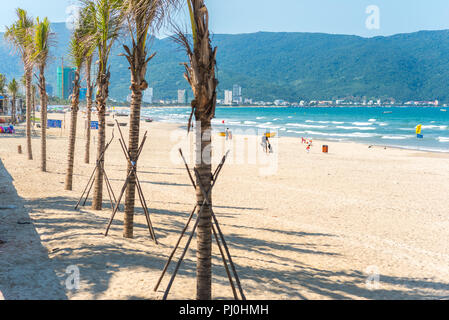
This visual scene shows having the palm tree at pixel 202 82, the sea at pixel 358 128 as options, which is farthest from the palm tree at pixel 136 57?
the sea at pixel 358 128

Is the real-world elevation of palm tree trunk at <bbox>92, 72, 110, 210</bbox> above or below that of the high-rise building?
below

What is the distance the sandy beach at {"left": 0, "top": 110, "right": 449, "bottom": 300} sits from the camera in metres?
6.72

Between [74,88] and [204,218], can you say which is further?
[74,88]

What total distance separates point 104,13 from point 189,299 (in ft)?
24.5

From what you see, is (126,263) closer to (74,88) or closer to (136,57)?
(136,57)

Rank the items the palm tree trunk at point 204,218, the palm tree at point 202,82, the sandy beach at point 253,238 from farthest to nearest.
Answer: the sandy beach at point 253,238 → the palm tree trunk at point 204,218 → the palm tree at point 202,82

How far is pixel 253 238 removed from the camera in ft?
33.3

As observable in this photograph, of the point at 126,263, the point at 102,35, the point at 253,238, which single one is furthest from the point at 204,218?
the point at 102,35

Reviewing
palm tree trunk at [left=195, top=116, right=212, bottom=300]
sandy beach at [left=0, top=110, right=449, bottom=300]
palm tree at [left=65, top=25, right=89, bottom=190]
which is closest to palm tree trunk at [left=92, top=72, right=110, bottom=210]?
sandy beach at [left=0, top=110, right=449, bottom=300]

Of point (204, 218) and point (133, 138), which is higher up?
point (133, 138)

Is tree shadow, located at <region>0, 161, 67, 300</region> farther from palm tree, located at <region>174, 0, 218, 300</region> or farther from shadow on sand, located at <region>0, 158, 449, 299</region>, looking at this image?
palm tree, located at <region>174, 0, 218, 300</region>

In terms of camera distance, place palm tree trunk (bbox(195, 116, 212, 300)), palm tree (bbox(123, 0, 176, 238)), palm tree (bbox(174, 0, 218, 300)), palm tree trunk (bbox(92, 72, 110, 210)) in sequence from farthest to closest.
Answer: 1. palm tree trunk (bbox(92, 72, 110, 210))
2. palm tree (bbox(123, 0, 176, 238))
3. palm tree trunk (bbox(195, 116, 212, 300))
4. palm tree (bbox(174, 0, 218, 300))

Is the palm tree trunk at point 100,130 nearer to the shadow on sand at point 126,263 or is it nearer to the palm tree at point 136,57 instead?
the shadow on sand at point 126,263

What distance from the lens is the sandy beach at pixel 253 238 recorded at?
6.72 m
